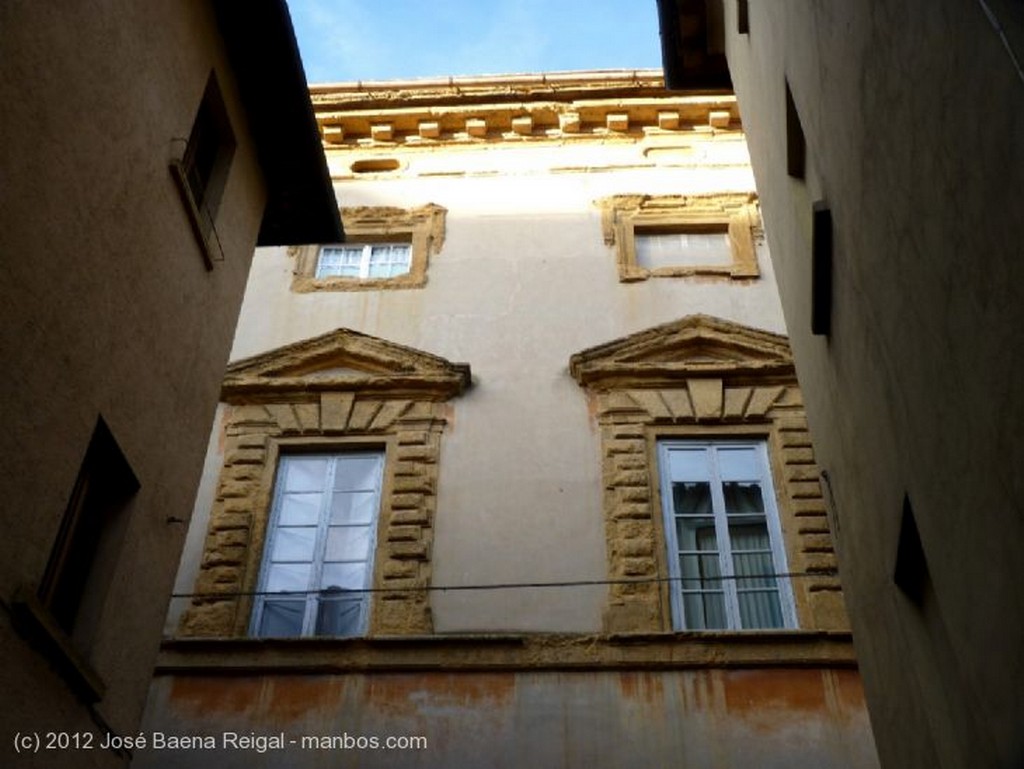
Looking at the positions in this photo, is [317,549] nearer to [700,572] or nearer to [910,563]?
[700,572]

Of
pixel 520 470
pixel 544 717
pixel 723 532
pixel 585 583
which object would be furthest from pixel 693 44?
pixel 544 717

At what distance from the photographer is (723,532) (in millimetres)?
10352

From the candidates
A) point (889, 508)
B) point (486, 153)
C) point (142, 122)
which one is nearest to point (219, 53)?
point (142, 122)

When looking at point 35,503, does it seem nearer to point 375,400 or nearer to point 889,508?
point 889,508

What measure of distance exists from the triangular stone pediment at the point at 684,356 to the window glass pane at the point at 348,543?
2.74 meters

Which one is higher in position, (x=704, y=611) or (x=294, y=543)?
(x=294, y=543)

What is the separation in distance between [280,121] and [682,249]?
596cm

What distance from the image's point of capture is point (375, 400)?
11562 millimetres

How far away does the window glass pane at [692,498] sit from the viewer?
10.5 metres

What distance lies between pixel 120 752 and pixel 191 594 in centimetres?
430

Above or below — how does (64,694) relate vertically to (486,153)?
below

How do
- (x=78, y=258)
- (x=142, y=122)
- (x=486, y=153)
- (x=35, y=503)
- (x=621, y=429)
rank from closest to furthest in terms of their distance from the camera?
(x=35, y=503), (x=78, y=258), (x=142, y=122), (x=621, y=429), (x=486, y=153)

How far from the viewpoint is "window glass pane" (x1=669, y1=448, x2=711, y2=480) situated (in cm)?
1078

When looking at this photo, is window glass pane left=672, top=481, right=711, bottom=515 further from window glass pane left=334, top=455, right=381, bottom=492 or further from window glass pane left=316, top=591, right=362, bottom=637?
window glass pane left=316, top=591, right=362, bottom=637
